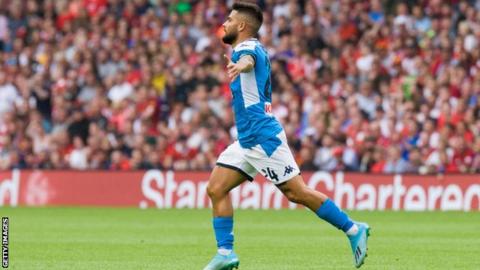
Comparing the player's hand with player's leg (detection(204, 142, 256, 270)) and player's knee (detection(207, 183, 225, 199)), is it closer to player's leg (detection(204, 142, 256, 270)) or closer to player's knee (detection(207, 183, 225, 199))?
player's leg (detection(204, 142, 256, 270))

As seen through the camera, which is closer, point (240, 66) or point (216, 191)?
point (240, 66)

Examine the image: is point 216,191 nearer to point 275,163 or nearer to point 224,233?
point 224,233

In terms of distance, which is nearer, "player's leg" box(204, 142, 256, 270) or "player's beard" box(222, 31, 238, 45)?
"player's leg" box(204, 142, 256, 270)

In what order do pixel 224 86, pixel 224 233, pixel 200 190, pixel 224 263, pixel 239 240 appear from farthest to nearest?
1. pixel 224 86
2. pixel 200 190
3. pixel 239 240
4. pixel 224 233
5. pixel 224 263

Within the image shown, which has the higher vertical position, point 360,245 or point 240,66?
point 240,66

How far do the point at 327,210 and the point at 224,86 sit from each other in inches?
575

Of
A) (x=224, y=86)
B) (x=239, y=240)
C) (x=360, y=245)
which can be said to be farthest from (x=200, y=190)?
(x=360, y=245)

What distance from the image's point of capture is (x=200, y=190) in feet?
76.1

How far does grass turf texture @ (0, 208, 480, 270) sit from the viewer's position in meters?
12.1

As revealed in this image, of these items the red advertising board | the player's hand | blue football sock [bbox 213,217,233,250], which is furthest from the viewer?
the red advertising board

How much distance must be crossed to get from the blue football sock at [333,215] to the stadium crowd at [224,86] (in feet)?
37.8

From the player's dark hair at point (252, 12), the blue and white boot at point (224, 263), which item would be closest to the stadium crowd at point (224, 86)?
the player's dark hair at point (252, 12)

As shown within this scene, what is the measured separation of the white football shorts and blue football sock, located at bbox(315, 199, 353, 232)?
1.29ft

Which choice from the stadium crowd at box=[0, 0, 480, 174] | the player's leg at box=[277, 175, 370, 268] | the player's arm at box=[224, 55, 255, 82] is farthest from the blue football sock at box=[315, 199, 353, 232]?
the stadium crowd at box=[0, 0, 480, 174]
